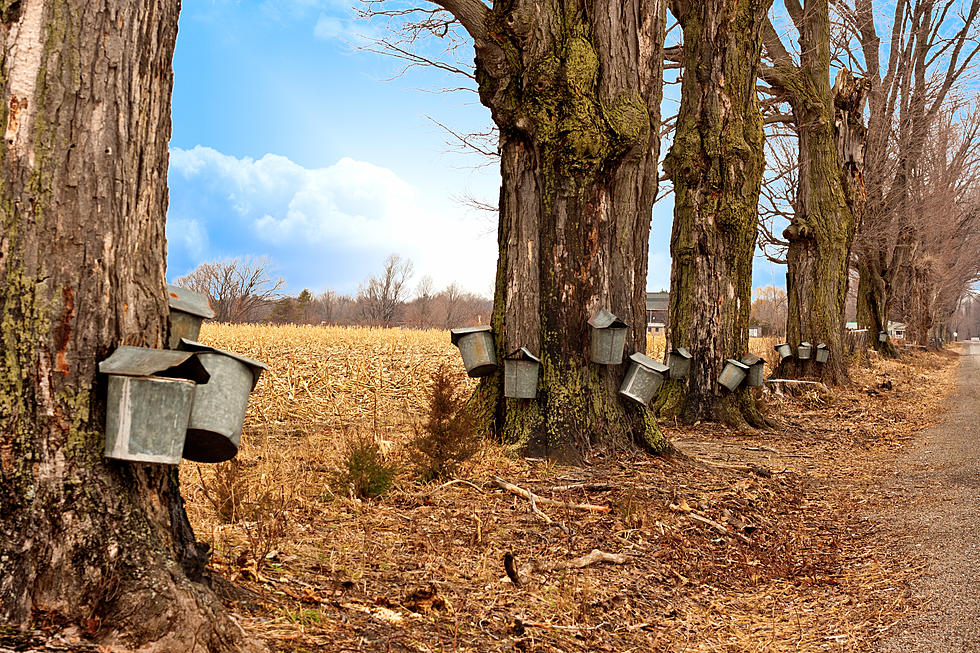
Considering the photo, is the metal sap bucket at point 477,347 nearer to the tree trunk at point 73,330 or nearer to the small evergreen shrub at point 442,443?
the small evergreen shrub at point 442,443

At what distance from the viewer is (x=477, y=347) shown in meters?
5.99

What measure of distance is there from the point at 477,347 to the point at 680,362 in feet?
12.3

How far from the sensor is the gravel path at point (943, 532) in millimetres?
3209

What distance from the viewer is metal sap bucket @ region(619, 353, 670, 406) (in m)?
5.91

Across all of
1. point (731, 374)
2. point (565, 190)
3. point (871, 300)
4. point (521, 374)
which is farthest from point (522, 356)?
point (871, 300)

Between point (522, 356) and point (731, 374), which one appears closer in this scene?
point (522, 356)

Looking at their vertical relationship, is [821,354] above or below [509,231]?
below

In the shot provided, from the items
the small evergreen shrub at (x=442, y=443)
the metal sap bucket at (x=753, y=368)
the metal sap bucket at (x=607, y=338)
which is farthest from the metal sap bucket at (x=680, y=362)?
the small evergreen shrub at (x=442, y=443)

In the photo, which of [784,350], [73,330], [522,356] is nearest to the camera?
[73,330]

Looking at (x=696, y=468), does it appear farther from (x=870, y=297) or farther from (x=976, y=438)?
(x=870, y=297)

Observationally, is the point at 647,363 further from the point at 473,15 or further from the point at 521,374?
the point at 473,15

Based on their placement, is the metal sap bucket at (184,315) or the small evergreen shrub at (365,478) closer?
the metal sap bucket at (184,315)

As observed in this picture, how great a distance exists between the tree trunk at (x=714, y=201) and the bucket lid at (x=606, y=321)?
3.71 meters

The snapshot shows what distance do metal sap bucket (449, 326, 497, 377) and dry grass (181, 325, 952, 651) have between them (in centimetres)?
77
